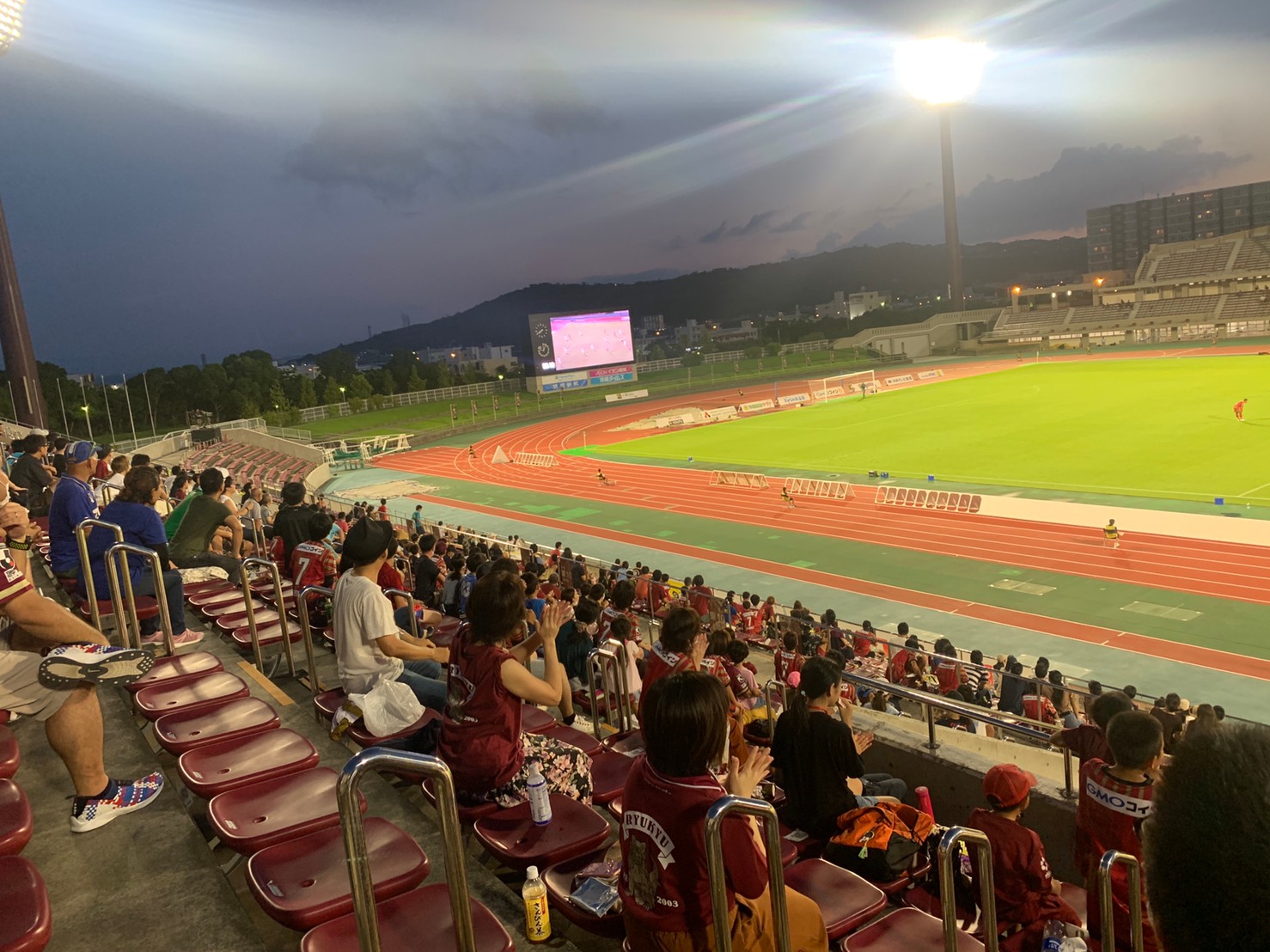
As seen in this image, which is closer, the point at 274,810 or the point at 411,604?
the point at 274,810

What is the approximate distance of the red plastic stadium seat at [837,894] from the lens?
11.4ft

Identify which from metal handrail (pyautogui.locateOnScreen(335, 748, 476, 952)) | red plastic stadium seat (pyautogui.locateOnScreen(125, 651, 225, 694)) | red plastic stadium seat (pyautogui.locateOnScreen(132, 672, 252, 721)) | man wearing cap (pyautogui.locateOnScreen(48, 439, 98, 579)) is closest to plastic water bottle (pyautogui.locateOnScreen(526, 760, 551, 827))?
metal handrail (pyautogui.locateOnScreen(335, 748, 476, 952))

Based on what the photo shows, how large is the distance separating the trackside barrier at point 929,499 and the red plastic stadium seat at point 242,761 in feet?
79.6

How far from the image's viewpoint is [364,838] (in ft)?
8.29

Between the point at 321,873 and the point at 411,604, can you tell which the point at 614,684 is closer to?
the point at 411,604

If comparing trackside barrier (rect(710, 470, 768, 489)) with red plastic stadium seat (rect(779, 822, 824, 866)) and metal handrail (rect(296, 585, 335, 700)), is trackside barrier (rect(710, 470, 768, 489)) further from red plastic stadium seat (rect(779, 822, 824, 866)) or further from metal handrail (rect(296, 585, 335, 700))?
red plastic stadium seat (rect(779, 822, 824, 866))

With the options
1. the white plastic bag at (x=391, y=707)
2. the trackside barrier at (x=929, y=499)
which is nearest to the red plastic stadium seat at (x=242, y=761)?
the white plastic bag at (x=391, y=707)

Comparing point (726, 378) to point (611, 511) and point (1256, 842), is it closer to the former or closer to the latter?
point (611, 511)

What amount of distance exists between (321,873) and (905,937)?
2.32 meters

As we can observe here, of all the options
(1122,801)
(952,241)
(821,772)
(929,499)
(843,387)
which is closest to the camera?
(1122,801)

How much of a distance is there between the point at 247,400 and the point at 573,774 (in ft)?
277

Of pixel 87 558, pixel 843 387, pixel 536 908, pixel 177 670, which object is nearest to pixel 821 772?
pixel 536 908

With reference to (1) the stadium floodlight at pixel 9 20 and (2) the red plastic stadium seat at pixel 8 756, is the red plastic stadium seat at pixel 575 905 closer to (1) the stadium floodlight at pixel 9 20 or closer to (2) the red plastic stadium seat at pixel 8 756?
(2) the red plastic stadium seat at pixel 8 756

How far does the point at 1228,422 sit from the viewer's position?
114ft
